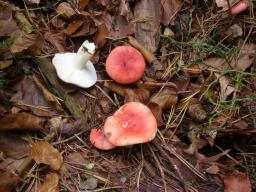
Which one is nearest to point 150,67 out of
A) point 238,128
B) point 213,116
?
point 213,116

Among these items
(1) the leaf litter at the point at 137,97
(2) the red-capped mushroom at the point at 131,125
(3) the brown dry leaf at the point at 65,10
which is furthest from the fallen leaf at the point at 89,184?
(3) the brown dry leaf at the point at 65,10

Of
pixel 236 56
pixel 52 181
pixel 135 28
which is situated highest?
pixel 135 28

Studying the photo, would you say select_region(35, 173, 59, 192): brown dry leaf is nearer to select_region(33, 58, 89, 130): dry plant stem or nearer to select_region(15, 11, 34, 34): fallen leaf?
select_region(33, 58, 89, 130): dry plant stem

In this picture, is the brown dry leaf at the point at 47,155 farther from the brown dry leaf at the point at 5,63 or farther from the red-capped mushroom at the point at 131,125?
the brown dry leaf at the point at 5,63

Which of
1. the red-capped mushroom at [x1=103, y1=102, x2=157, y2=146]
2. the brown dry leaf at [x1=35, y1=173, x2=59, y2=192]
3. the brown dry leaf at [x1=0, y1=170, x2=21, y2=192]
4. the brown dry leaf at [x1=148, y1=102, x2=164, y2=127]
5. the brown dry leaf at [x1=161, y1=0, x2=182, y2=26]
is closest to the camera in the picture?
the brown dry leaf at [x1=0, y1=170, x2=21, y2=192]

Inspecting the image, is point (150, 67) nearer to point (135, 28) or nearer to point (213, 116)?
point (135, 28)

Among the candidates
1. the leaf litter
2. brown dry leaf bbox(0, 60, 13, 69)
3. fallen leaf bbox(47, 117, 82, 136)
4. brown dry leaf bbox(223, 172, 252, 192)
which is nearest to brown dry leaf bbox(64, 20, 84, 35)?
the leaf litter

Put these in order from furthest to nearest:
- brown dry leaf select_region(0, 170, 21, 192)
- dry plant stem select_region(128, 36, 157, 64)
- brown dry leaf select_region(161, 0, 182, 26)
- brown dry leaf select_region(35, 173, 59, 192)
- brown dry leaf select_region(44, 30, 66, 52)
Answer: brown dry leaf select_region(161, 0, 182, 26)
dry plant stem select_region(128, 36, 157, 64)
brown dry leaf select_region(44, 30, 66, 52)
brown dry leaf select_region(35, 173, 59, 192)
brown dry leaf select_region(0, 170, 21, 192)
